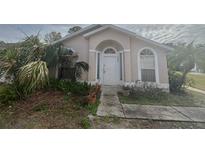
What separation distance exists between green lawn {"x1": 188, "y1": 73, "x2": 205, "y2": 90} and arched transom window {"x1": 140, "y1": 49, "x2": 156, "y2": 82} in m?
2.45

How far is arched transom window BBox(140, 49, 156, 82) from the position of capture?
7359 millimetres

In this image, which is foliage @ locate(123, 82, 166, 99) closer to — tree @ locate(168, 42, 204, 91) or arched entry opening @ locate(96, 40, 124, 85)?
arched entry opening @ locate(96, 40, 124, 85)

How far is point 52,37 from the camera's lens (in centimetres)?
780

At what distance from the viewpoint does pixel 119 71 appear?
7887 millimetres

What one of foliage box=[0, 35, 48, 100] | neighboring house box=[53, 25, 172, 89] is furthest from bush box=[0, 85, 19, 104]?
neighboring house box=[53, 25, 172, 89]

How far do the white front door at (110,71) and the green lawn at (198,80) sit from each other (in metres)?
4.41

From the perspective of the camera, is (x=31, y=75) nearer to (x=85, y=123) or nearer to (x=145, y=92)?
(x=85, y=123)

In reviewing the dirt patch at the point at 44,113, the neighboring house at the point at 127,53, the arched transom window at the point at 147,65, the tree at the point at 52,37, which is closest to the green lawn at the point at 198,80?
the neighboring house at the point at 127,53

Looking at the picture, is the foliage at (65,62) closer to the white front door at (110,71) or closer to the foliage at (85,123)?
the white front door at (110,71)
